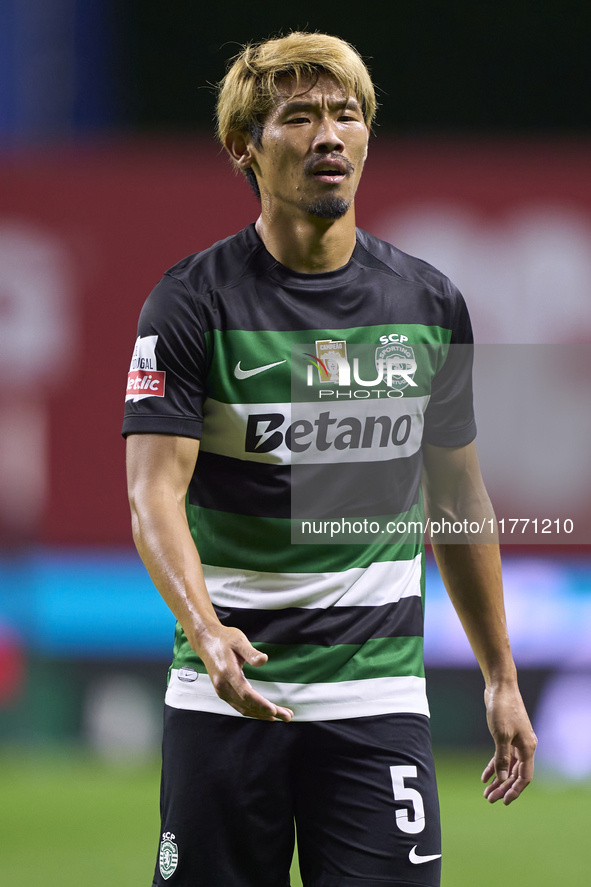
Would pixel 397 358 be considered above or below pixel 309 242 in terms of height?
below

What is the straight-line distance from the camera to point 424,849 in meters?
2.23

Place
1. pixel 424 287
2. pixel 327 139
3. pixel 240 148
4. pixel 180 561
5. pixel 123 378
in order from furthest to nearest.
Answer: pixel 123 378 < pixel 240 148 < pixel 424 287 < pixel 327 139 < pixel 180 561

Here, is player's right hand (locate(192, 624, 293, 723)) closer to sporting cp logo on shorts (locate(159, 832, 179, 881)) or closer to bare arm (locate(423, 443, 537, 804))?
sporting cp logo on shorts (locate(159, 832, 179, 881))

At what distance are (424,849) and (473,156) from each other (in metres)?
4.86

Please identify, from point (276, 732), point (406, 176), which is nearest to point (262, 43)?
point (276, 732)

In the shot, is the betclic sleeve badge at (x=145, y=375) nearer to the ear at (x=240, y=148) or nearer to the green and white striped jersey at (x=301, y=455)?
the green and white striped jersey at (x=301, y=455)

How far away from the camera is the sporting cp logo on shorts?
223cm

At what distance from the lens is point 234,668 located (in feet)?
6.16

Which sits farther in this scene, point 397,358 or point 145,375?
point 397,358

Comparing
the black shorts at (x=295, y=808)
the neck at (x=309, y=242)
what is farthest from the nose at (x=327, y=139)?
the black shorts at (x=295, y=808)

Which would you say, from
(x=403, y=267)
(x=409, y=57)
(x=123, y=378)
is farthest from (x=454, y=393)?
(x=409, y=57)

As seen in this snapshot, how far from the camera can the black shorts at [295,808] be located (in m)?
2.21

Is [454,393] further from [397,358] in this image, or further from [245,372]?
[245,372]

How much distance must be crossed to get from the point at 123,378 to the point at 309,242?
3994 millimetres
